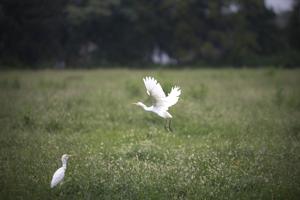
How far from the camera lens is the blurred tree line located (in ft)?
141

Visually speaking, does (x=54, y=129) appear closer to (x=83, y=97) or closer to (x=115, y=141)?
(x=115, y=141)

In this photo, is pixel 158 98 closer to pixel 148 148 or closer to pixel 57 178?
pixel 148 148

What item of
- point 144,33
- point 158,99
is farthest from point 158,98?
point 144,33

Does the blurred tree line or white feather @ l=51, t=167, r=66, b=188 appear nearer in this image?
white feather @ l=51, t=167, r=66, b=188

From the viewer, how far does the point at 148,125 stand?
1351 centimetres

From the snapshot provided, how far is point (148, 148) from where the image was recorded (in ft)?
33.6

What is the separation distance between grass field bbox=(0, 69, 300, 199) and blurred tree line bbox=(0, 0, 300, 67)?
981 inches

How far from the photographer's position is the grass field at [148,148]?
8.04 metres

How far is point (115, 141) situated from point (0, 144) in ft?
8.07

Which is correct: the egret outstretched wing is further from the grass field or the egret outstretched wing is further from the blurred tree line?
the blurred tree line

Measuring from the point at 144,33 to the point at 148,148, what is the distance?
38.7 meters

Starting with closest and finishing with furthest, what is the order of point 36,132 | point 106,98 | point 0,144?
point 0,144 → point 36,132 → point 106,98

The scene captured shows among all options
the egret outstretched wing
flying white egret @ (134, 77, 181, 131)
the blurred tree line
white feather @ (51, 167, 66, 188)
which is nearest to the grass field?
white feather @ (51, 167, 66, 188)

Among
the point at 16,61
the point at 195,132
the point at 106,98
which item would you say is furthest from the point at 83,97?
the point at 16,61
